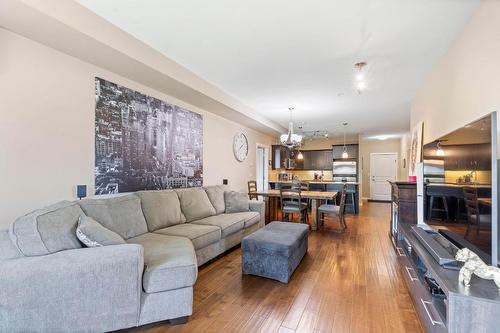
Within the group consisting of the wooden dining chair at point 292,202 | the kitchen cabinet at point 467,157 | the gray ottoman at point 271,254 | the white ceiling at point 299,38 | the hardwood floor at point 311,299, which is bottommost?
the hardwood floor at point 311,299

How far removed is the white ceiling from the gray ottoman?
7.22ft

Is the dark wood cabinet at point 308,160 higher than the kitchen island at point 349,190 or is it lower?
higher

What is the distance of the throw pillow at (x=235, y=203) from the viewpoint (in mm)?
4469

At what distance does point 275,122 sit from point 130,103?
440 cm

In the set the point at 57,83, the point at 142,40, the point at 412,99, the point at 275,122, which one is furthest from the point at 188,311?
the point at 275,122

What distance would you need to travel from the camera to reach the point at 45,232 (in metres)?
1.80

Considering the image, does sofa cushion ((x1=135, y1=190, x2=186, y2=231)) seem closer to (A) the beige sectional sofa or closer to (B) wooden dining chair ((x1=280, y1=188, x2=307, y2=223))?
(A) the beige sectional sofa

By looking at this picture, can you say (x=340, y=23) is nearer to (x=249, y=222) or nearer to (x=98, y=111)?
(x=98, y=111)

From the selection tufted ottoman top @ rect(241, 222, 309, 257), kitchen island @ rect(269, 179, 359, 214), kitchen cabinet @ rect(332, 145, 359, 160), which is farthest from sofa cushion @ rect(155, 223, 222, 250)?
kitchen cabinet @ rect(332, 145, 359, 160)

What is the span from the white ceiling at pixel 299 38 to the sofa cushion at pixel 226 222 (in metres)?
2.14

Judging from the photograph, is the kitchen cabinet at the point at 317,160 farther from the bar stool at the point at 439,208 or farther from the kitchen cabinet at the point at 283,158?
the bar stool at the point at 439,208

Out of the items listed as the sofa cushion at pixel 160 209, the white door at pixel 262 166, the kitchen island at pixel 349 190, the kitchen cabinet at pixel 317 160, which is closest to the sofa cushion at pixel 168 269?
the sofa cushion at pixel 160 209

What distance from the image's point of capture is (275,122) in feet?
22.7

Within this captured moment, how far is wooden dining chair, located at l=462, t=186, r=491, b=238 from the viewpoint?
1469 millimetres
